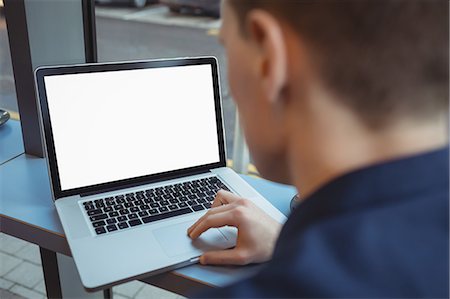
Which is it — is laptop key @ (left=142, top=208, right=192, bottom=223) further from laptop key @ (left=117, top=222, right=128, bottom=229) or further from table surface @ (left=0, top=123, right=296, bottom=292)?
table surface @ (left=0, top=123, right=296, bottom=292)

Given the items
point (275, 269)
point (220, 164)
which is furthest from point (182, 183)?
point (275, 269)

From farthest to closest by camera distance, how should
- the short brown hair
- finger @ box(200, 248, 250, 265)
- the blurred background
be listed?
the blurred background
finger @ box(200, 248, 250, 265)
the short brown hair

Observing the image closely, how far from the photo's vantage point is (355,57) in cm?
42

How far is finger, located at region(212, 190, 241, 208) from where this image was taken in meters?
0.90

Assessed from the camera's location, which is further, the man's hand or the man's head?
the man's hand

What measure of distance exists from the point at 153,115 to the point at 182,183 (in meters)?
0.16

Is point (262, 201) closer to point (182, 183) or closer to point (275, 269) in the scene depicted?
point (182, 183)

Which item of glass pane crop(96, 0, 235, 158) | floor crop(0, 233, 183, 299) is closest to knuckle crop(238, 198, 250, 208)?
floor crop(0, 233, 183, 299)

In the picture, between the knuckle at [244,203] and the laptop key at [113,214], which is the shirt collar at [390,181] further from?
the laptop key at [113,214]

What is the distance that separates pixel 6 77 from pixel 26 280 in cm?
76

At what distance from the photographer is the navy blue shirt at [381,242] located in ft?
1.35

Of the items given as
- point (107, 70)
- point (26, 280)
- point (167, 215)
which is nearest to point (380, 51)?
point (167, 215)

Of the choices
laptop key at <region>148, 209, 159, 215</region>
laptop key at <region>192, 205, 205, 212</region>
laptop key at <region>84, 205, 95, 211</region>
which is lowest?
laptop key at <region>192, 205, 205, 212</region>

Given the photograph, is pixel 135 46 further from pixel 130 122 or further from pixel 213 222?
pixel 213 222
